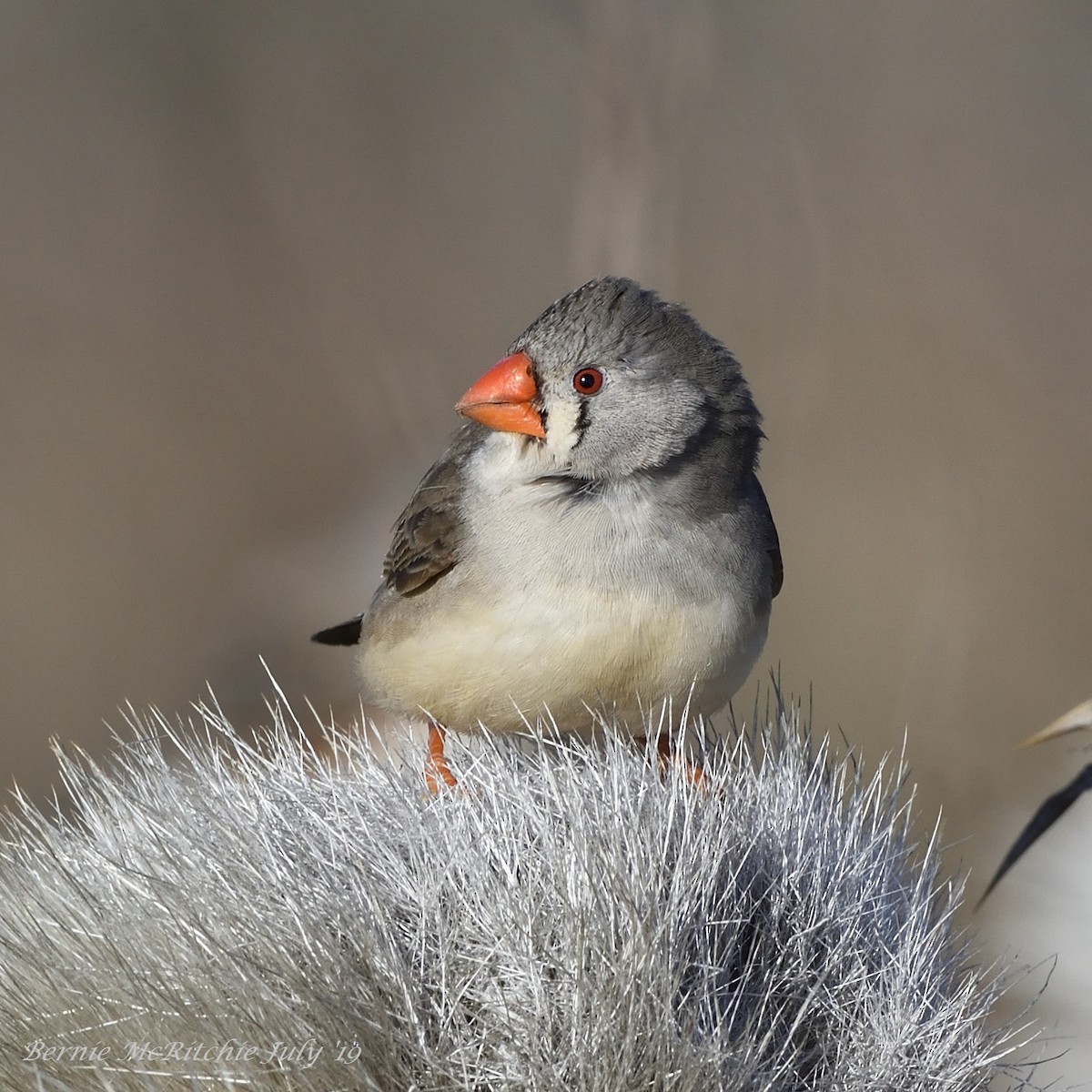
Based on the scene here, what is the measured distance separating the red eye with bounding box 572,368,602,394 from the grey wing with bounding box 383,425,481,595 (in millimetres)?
475

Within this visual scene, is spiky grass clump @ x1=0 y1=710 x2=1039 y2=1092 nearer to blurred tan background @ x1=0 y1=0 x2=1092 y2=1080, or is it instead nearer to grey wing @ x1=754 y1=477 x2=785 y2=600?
grey wing @ x1=754 y1=477 x2=785 y2=600

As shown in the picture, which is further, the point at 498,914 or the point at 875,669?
the point at 875,669

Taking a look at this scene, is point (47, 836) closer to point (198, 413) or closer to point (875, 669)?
point (875, 669)

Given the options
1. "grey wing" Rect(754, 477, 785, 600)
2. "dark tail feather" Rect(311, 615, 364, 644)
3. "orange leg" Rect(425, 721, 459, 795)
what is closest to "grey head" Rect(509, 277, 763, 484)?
"grey wing" Rect(754, 477, 785, 600)

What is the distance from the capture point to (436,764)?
283 cm

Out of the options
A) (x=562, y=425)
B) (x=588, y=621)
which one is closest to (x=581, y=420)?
(x=562, y=425)

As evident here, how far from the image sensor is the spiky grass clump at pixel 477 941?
5.80 feet

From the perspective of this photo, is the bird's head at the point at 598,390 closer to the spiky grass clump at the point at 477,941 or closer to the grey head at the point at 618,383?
the grey head at the point at 618,383

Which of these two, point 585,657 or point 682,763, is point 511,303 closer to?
point 585,657

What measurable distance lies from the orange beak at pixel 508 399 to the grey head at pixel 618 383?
0.03 meters

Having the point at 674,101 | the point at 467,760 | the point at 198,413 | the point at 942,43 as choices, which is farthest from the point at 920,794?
the point at 198,413

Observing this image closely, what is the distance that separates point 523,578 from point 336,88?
24.4ft

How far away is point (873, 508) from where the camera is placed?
7.33 meters

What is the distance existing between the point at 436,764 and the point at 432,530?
612 mm
